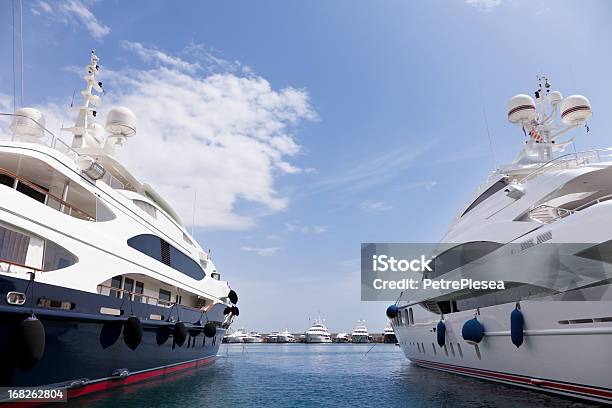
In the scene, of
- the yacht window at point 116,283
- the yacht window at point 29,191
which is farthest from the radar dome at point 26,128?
the yacht window at point 116,283

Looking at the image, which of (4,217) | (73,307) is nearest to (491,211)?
(73,307)

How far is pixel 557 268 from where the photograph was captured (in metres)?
12.4

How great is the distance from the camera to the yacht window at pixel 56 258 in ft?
35.8

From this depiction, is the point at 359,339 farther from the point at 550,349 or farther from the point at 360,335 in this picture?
the point at 550,349

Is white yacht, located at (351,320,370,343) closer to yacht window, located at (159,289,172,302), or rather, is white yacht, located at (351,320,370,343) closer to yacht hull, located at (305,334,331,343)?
yacht hull, located at (305,334,331,343)

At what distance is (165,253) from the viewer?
18750 mm

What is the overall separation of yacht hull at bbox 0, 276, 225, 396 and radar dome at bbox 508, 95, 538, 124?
844 inches

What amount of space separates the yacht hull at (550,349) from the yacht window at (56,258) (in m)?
15.2

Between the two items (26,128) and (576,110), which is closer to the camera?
(26,128)

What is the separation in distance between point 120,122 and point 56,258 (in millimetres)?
9053

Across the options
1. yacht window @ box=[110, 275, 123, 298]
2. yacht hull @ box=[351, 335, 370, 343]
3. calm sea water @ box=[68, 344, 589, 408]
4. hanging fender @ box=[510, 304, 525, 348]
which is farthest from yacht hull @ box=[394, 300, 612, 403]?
yacht hull @ box=[351, 335, 370, 343]

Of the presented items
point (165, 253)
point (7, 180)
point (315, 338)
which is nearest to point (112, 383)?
point (165, 253)

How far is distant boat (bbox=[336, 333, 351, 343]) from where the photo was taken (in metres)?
117

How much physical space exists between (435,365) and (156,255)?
17.7 metres
